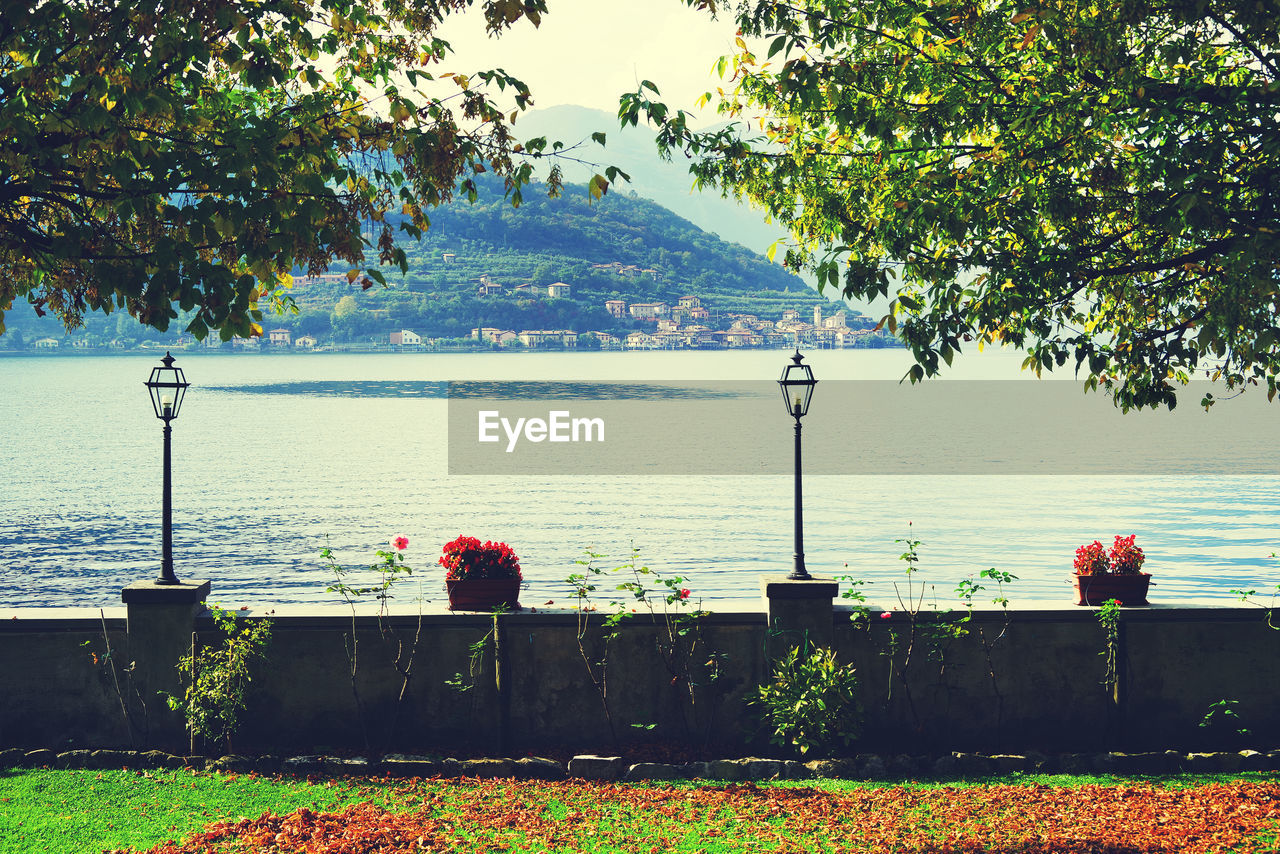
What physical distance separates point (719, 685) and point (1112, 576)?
392 cm

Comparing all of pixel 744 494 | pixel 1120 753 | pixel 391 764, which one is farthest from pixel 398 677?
pixel 744 494

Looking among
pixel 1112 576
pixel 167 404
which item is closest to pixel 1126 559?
pixel 1112 576

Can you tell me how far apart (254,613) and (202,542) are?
32587 millimetres

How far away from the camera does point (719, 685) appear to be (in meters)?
10.4

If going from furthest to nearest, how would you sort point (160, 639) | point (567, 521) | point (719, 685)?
point (567, 521), point (719, 685), point (160, 639)

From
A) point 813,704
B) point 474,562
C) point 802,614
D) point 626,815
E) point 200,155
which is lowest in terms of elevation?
point 626,815

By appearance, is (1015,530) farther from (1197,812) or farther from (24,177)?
(24,177)

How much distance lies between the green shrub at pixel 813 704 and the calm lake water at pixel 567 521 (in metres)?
6.27

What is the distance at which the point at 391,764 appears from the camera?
9773 mm

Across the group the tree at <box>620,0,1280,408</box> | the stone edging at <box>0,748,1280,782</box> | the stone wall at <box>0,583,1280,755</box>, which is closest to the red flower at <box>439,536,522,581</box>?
the stone wall at <box>0,583,1280,755</box>

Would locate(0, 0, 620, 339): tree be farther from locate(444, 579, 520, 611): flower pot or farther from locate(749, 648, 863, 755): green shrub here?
locate(749, 648, 863, 755): green shrub

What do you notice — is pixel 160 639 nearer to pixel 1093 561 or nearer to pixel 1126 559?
pixel 1093 561

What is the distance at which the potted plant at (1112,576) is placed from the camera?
10.5 m

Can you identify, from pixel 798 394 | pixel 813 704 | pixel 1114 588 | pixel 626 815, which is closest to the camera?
pixel 626 815
